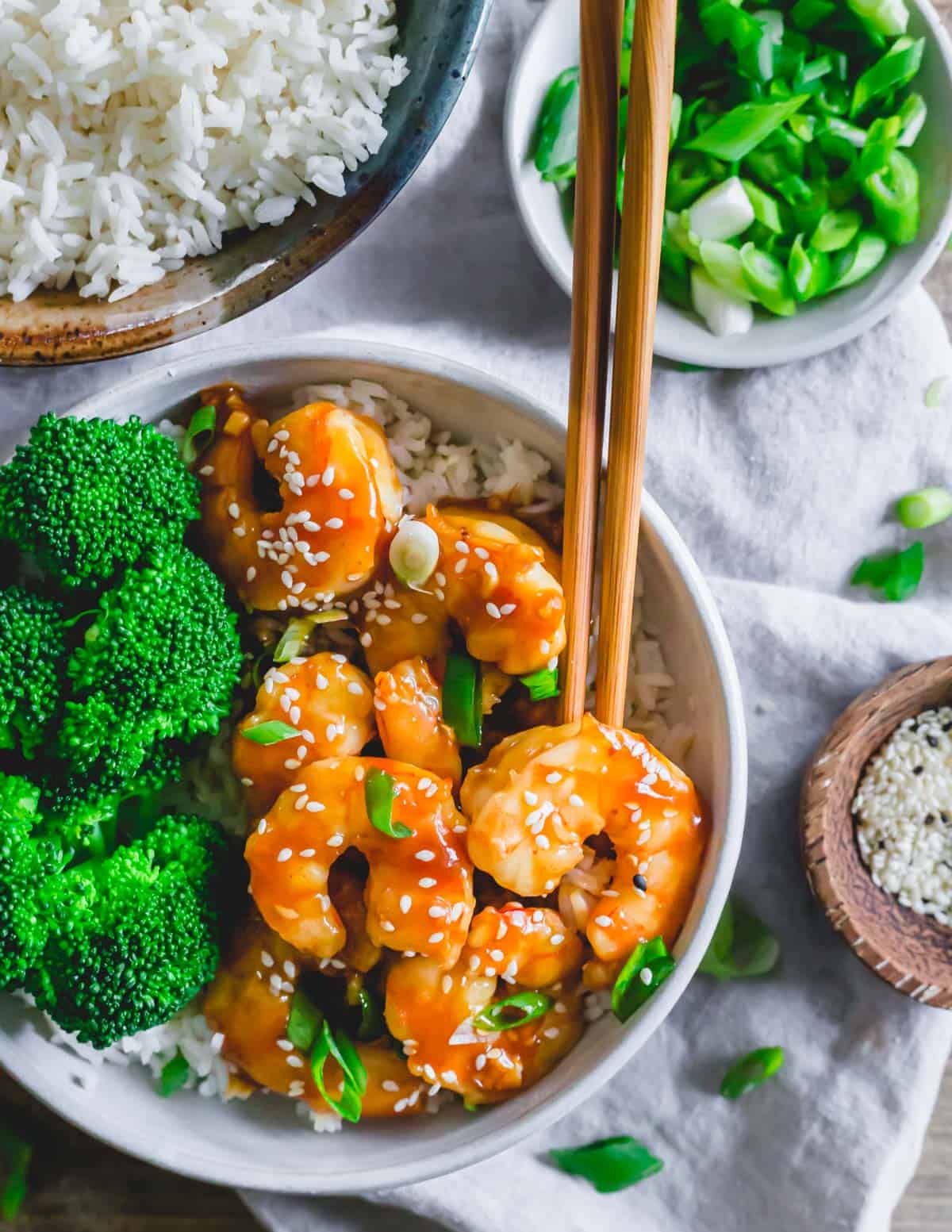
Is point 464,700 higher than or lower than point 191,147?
lower

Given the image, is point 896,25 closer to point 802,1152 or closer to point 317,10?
point 317,10

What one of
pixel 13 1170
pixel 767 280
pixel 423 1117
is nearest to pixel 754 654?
pixel 767 280

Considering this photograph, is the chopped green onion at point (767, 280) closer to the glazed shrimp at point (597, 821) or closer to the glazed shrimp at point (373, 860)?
the glazed shrimp at point (597, 821)

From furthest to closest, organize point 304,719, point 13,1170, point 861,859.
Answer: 1. point 13,1170
2. point 861,859
3. point 304,719

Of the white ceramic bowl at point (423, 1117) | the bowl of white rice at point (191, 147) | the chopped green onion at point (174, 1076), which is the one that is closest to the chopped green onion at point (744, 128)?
the bowl of white rice at point (191, 147)

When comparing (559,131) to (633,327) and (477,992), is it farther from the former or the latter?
(477,992)

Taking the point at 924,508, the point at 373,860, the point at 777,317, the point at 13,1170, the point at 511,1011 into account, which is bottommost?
the point at 13,1170

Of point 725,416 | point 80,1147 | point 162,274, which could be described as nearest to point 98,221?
point 162,274

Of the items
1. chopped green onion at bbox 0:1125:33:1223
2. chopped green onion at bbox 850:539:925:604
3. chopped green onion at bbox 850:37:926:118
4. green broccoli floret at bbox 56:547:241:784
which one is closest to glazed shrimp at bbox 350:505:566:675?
green broccoli floret at bbox 56:547:241:784
